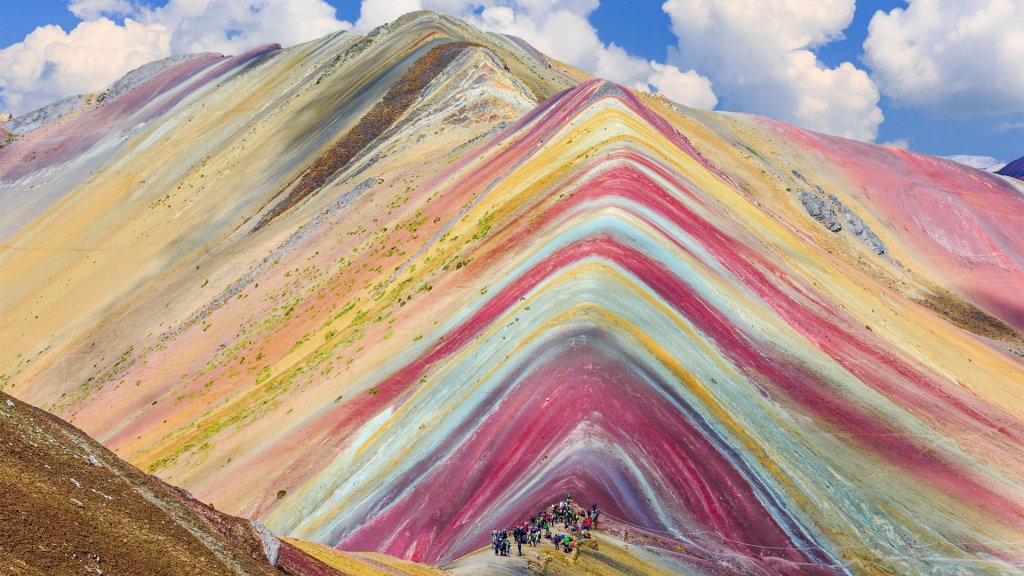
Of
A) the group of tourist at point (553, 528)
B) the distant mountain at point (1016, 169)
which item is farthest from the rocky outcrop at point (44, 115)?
the distant mountain at point (1016, 169)

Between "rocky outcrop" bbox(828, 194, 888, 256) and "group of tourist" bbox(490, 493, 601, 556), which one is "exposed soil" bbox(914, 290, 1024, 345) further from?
"group of tourist" bbox(490, 493, 601, 556)

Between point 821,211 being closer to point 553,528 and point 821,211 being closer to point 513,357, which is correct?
point 513,357

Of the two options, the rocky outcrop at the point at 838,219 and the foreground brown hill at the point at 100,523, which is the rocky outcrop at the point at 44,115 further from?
the foreground brown hill at the point at 100,523

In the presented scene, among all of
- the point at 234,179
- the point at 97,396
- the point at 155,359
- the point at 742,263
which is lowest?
the point at 97,396

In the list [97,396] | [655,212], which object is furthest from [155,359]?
[655,212]

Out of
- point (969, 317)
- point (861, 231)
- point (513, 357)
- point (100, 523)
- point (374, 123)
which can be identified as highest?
point (861, 231)

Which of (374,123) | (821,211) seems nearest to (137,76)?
(374,123)

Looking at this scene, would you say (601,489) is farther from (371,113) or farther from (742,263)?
(371,113)

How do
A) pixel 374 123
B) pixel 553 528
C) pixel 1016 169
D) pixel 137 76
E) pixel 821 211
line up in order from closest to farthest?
pixel 553 528 < pixel 821 211 < pixel 374 123 < pixel 137 76 < pixel 1016 169
